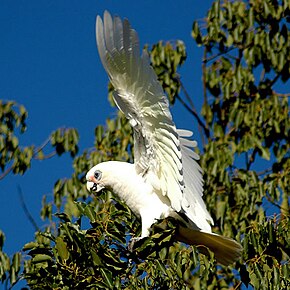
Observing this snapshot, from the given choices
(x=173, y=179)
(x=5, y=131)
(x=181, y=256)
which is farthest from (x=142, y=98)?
(x=5, y=131)

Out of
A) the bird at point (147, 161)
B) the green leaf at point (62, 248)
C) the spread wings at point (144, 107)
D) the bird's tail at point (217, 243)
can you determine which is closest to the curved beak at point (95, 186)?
the bird at point (147, 161)

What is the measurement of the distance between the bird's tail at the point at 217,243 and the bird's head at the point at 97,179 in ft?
1.59

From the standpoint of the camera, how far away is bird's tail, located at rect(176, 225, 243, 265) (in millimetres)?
5234

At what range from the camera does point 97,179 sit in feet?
17.7

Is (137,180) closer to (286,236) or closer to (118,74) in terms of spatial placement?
(118,74)

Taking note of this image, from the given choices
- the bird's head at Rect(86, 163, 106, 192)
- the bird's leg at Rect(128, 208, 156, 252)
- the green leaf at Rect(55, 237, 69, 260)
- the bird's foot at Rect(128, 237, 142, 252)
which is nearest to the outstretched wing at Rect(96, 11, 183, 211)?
the bird's leg at Rect(128, 208, 156, 252)

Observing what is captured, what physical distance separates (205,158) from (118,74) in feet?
8.12

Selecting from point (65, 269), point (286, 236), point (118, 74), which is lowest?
point (65, 269)

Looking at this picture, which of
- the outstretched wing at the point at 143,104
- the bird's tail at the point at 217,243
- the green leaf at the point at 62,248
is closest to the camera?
the green leaf at the point at 62,248

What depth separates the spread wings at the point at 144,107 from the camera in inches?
187

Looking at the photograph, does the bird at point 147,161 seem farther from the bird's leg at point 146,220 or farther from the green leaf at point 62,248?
the green leaf at point 62,248

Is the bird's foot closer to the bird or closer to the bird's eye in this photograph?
the bird

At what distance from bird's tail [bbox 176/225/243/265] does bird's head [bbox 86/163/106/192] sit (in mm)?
485

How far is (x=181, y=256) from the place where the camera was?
14.8 ft
